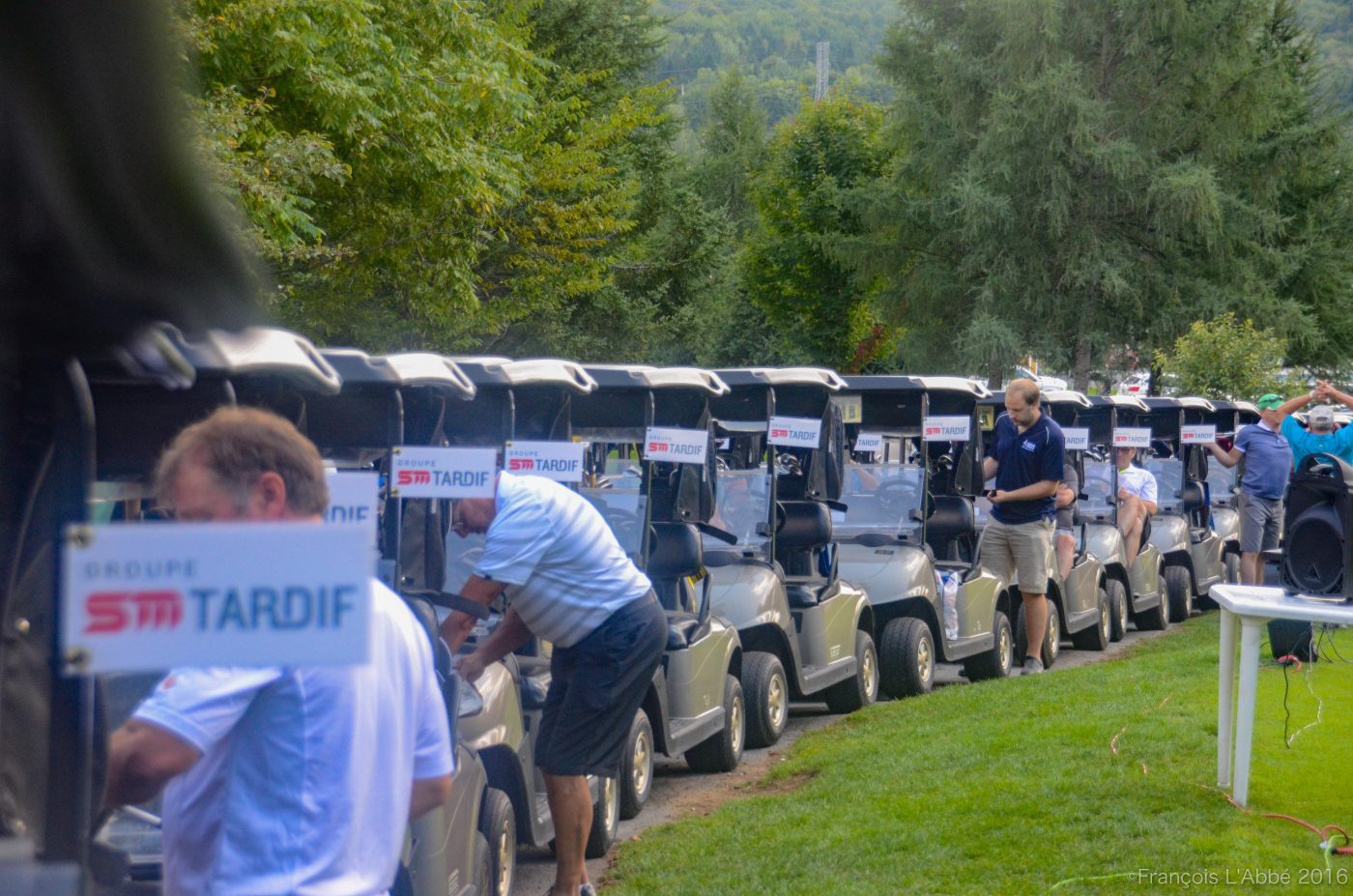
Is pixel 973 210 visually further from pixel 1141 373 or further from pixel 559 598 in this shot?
pixel 559 598

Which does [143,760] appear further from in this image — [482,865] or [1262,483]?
[1262,483]

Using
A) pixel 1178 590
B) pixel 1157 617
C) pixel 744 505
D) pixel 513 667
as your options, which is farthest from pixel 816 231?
pixel 513 667

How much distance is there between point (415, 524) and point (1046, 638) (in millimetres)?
7700

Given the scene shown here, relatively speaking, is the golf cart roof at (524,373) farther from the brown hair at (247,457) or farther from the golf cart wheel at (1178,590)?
the golf cart wheel at (1178,590)

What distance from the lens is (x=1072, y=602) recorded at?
1307 centimetres

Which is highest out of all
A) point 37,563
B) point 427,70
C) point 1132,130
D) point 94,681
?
point 1132,130

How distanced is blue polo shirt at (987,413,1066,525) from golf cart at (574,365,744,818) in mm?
3186

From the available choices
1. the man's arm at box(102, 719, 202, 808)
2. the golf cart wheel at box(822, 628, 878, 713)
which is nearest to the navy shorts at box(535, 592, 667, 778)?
the man's arm at box(102, 719, 202, 808)

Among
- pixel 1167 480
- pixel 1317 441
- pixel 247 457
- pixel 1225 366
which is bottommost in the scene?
pixel 1167 480

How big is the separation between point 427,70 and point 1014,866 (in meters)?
10.4

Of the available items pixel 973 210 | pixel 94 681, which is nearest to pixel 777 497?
pixel 94 681

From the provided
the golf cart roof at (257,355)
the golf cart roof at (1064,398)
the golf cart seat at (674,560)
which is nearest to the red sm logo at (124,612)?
the golf cart roof at (257,355)

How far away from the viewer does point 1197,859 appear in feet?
18.7

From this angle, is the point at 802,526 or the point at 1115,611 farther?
the point at 1115,611
